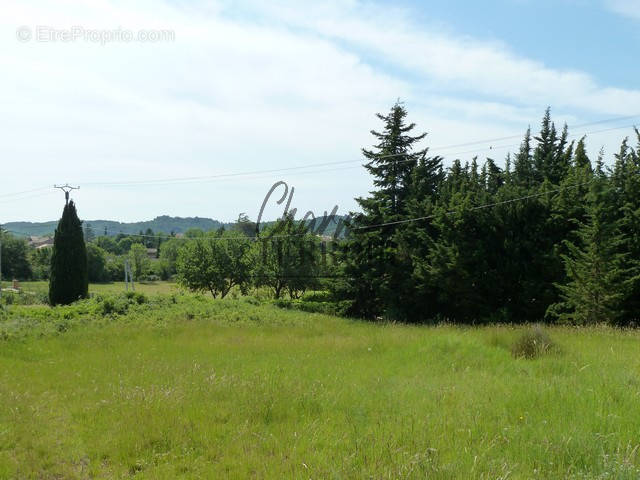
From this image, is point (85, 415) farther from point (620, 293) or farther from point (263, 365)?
point (620, 293)

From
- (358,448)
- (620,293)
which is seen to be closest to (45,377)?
(358,448)

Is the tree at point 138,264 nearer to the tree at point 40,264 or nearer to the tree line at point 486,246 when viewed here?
the tree at point 40,264

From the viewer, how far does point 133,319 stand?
18844 mm

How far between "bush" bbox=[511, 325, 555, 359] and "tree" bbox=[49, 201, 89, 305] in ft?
87.9

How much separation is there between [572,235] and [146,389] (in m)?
22.2

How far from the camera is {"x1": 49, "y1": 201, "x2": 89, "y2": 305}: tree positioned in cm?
2908

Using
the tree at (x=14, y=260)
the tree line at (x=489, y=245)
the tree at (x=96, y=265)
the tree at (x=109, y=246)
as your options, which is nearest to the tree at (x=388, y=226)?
the tree line at (x=489, y=245)

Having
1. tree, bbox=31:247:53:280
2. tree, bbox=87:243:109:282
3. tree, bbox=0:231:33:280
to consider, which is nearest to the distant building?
tree, bbox=31:247:53:280

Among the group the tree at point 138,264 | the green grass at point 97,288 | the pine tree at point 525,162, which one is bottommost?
the green grass at point 97,288

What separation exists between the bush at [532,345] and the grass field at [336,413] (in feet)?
0.99

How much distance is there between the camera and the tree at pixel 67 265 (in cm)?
2908

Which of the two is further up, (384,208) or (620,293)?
(384,208)

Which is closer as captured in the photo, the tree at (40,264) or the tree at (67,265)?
the tree at (67,265)

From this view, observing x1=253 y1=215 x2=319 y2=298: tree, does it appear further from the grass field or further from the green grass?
the grass field
